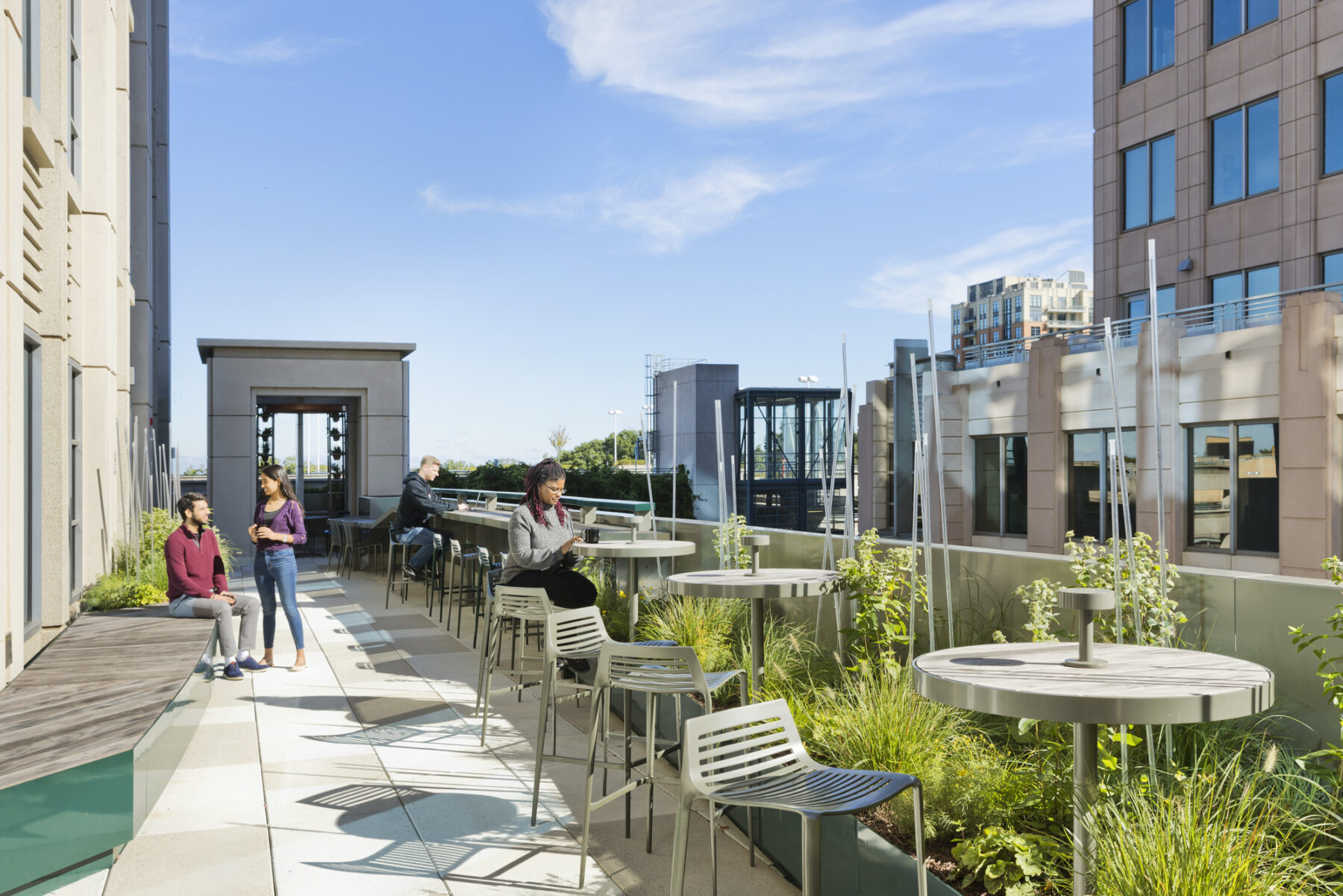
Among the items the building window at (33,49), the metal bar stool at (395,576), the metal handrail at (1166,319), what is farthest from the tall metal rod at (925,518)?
the metal handrail at (1166,319)

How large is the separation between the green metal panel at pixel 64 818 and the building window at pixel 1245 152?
66.8 ft

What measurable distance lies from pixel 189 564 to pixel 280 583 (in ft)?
3.37

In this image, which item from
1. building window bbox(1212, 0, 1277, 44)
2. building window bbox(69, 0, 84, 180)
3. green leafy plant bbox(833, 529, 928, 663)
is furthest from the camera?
building window bbox(1212, 0, 1277, 44)

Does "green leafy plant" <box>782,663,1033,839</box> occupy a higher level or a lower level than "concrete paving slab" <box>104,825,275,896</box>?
higher

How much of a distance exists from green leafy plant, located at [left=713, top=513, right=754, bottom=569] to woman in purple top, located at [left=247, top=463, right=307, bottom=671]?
139 inches

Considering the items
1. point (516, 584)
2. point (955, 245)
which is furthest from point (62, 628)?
point (955, 245)

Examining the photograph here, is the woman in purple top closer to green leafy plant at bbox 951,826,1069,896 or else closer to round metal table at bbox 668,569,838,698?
round metal table at bbox 668,569,838,698

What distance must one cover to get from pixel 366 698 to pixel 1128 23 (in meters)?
21.8

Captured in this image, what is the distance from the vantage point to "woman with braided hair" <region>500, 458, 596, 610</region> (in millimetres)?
6754

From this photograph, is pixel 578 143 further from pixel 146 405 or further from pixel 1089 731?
pixel 1089 731

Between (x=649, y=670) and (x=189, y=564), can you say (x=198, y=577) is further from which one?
(x=649, y=670)

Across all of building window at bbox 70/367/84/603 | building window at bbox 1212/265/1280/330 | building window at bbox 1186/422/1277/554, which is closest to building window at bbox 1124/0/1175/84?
building window at bbox 1212/265/1280/330

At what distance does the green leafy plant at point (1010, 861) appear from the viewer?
2932mm

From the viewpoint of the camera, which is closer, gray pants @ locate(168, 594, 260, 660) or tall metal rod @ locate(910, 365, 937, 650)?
tall metal rod @ locate(910, 365, 937, 650)
